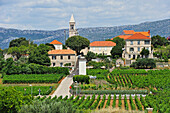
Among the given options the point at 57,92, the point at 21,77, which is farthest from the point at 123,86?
the point at 21,77

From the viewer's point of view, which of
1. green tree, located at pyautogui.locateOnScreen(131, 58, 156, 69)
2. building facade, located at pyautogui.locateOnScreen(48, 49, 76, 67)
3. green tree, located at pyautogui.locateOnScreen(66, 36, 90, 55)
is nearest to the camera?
green tree, located at pyautogui.locateOnScreen(131, 58, 156, 69)

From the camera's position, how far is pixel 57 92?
41.3m

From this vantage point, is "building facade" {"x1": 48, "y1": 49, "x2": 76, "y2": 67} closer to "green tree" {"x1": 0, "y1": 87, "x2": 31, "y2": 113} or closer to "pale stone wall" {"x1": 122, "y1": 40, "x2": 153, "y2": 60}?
"pale stone wall" {"x1": 122, "y1": 40, "x2": 153, "y2": 60}

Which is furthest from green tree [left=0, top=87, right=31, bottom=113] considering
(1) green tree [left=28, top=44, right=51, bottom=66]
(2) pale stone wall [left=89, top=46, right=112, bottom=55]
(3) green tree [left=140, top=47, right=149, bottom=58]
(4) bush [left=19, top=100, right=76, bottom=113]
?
(2) pale stone wall [left=89, top=46, right=112, bottom=55]

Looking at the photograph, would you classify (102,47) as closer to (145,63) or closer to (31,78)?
(145,63)

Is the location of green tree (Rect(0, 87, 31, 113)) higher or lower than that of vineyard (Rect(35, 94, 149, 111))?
higher

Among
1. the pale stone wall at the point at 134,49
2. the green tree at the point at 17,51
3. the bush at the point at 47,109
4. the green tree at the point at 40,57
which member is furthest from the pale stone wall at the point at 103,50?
the bush at the point at 47,109

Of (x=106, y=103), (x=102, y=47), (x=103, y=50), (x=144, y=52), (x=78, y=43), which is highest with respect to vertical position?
(x=78, y=43)

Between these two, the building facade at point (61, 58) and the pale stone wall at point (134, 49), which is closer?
the building facade at point (61, 58)

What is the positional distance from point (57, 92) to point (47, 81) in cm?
836

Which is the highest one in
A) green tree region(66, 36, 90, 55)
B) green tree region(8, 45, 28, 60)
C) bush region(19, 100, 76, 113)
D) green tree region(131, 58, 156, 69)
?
green tree region(66, 36, 90, 55)

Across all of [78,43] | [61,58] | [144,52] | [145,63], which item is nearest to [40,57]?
[61,58]

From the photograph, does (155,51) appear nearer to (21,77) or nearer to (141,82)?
(141,82)

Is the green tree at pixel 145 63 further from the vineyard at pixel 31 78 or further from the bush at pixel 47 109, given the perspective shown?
the bush at pixel 47 109
